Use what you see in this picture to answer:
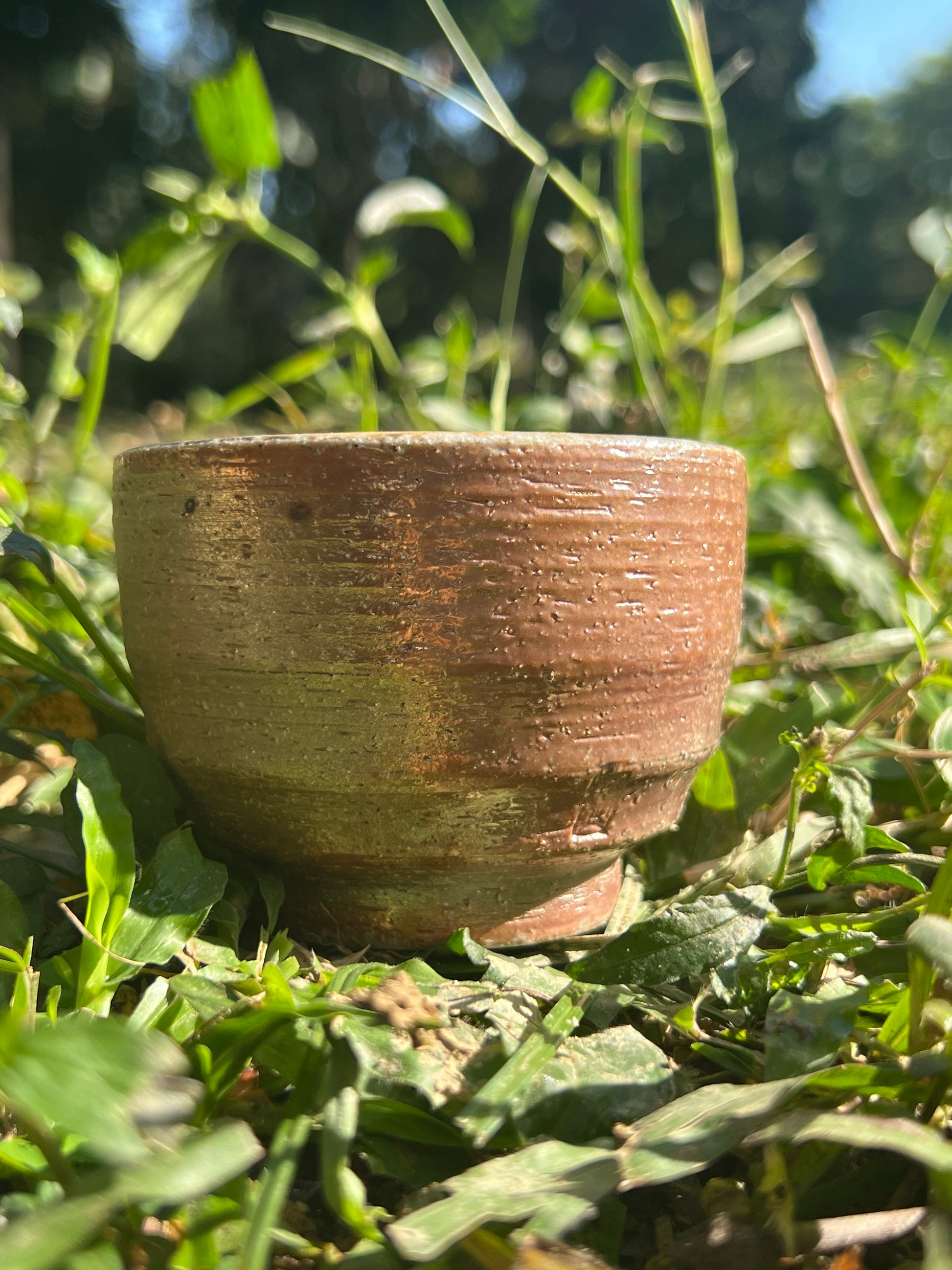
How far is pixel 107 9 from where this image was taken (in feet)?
24.3

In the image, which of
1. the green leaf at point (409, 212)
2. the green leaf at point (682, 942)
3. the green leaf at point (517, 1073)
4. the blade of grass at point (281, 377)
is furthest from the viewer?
the blade of grass at point (281, 377)

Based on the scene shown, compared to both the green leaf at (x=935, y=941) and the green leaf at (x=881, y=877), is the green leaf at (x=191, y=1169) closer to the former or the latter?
the green leaf at (x=935, y=941)

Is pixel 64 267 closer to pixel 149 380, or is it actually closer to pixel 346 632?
pixel 149 380

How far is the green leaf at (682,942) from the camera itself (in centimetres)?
53

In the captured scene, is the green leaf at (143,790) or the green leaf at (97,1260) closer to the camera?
the green leaf at (97,1260)

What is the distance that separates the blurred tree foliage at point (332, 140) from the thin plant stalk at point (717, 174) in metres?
5.85

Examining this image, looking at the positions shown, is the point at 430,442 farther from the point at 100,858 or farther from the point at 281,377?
the point at 281,377

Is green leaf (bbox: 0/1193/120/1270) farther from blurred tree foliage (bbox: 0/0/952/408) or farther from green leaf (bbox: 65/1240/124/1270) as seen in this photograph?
blurred tree foliage (bbox: 0/0/952/408)

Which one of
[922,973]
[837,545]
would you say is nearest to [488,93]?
[837,545]

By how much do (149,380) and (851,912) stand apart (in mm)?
8457

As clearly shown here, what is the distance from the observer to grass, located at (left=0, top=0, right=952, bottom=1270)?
0.36 meters

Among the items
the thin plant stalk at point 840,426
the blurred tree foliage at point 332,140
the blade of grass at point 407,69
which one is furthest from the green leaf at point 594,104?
the blurred tree foliage at point 332,140

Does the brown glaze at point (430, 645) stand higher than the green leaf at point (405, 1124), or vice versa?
the brown glaze at point (430, 645)

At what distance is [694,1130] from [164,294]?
2.99ft
